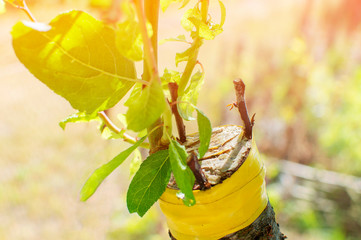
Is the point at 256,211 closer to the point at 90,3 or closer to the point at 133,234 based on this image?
the point at 90,3

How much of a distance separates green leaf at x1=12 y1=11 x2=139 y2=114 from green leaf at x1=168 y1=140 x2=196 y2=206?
7cm

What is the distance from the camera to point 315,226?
8.36 ft

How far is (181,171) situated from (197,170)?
0.07ft

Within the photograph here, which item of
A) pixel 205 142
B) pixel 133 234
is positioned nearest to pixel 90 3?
pixel 205 142

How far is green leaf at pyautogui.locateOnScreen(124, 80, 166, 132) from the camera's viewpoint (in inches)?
11.3

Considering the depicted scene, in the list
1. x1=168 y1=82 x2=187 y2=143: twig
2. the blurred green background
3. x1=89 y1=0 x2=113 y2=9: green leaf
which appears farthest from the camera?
the blurred green background

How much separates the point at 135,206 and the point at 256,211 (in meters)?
0.13

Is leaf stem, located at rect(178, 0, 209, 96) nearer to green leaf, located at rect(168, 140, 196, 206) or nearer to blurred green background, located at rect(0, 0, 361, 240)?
green leaf, located at rect(168, 140, 196, 206)

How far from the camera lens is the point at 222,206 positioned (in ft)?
1.27

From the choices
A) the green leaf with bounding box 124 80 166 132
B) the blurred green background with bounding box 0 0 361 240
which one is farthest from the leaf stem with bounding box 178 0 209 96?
the blurred green background with bounding box 0 0 361 240

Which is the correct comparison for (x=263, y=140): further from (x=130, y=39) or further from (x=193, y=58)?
(x=130, y=39)

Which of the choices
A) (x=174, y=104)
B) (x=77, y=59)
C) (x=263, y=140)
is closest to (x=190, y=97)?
(x=174, y=104)

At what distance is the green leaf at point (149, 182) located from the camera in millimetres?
378

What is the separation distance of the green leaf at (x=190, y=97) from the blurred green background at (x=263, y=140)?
226 cm
